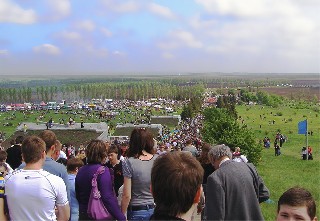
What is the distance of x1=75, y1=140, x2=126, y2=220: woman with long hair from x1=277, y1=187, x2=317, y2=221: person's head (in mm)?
1401

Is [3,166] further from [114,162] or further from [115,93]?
[115,93]

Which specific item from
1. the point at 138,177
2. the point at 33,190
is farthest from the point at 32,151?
the point at 138,177

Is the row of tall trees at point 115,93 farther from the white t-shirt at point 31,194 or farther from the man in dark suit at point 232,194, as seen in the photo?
the white t-shirt at point 31,194

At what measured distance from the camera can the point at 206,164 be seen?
4340mm

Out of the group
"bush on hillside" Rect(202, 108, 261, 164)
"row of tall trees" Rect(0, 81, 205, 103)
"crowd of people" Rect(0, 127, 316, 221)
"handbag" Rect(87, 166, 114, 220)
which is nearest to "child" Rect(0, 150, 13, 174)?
"crowd of people" Rect(0, 127, 316, 221)

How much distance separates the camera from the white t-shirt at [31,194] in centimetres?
271

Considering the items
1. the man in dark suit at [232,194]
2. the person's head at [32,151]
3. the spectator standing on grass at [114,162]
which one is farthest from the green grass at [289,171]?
the person's head at [32,151]

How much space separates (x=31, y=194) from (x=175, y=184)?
1249 millimetres

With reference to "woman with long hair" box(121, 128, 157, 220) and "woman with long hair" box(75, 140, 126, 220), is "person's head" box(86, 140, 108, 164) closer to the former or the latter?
"woman with long hair" box(75, 140, 126, 220)

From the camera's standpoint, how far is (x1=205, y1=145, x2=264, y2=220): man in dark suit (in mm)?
2967

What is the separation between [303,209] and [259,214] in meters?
0.97

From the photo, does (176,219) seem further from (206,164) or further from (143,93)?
(143,93)

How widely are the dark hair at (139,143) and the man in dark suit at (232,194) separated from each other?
56cm

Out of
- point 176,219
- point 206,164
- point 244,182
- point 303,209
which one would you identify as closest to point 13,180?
point 176,219
